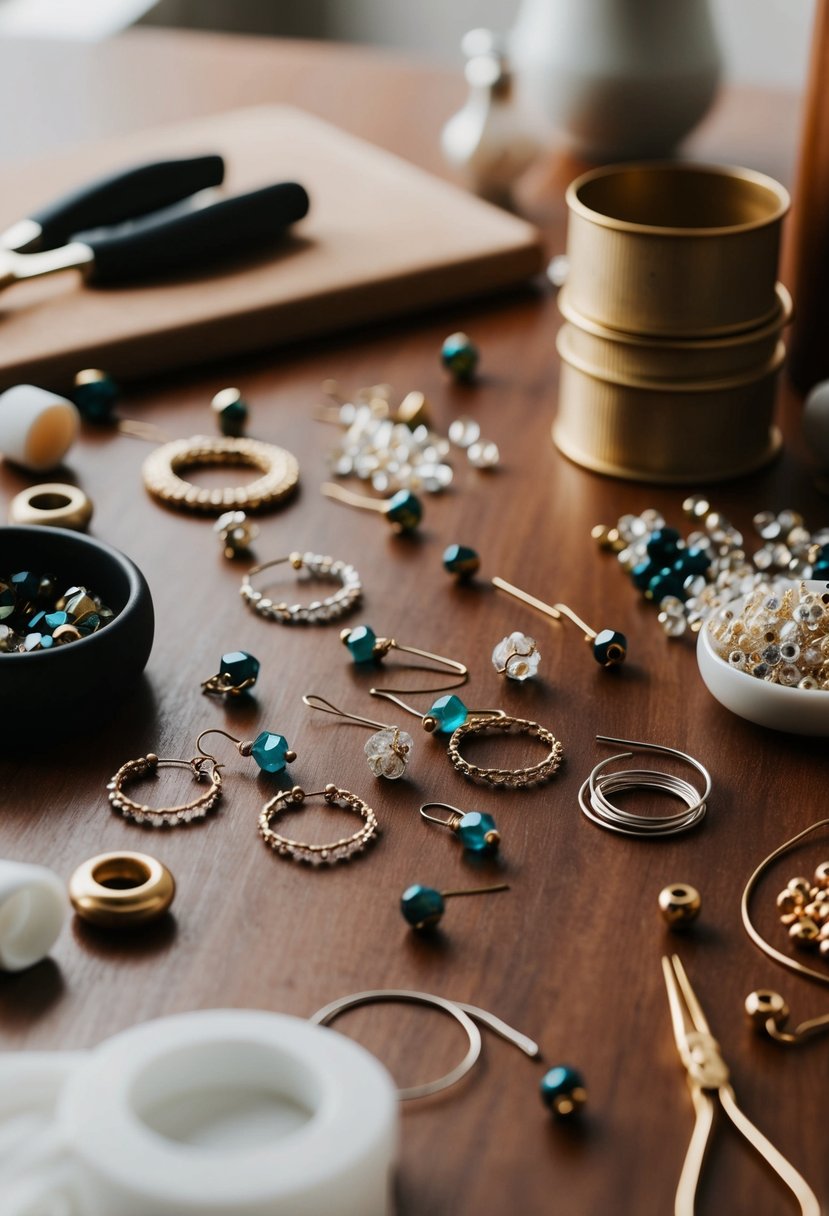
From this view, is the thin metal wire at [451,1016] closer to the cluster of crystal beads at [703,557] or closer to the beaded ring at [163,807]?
the beaded ring at [163,807]

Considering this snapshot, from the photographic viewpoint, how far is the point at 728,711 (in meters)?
0.73

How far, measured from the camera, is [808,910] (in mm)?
593

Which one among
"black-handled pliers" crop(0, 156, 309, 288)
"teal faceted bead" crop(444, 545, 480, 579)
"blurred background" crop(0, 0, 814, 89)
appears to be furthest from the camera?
"blurred background" crop(0, 0, 814, 89)

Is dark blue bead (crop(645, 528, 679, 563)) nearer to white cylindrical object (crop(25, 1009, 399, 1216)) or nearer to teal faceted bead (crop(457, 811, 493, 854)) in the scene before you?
teal faceted bead (crop(457, 811, 493, 854))

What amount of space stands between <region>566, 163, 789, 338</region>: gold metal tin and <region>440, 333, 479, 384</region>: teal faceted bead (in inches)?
6.3

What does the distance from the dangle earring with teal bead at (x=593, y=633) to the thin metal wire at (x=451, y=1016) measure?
247 millimetres

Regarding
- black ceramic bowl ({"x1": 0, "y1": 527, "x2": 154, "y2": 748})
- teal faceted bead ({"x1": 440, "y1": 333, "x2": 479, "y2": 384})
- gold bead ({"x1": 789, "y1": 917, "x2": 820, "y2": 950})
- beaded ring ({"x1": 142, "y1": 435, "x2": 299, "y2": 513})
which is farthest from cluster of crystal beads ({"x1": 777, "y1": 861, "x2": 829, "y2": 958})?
teal faceted bead ({"x1": 440, "y1": 333, "x2": 479, "y2": 384})

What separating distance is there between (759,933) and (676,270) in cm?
43

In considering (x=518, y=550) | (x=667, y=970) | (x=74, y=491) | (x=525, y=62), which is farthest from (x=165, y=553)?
(x=525, y=62)

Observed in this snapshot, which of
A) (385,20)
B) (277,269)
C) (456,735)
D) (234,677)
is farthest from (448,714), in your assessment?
(385,20)

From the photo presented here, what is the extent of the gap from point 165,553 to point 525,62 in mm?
713

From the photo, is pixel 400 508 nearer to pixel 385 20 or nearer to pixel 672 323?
pixel 672 323

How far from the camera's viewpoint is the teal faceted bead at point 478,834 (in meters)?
0.62

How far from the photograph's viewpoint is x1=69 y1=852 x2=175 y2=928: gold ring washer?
1.90 feet
